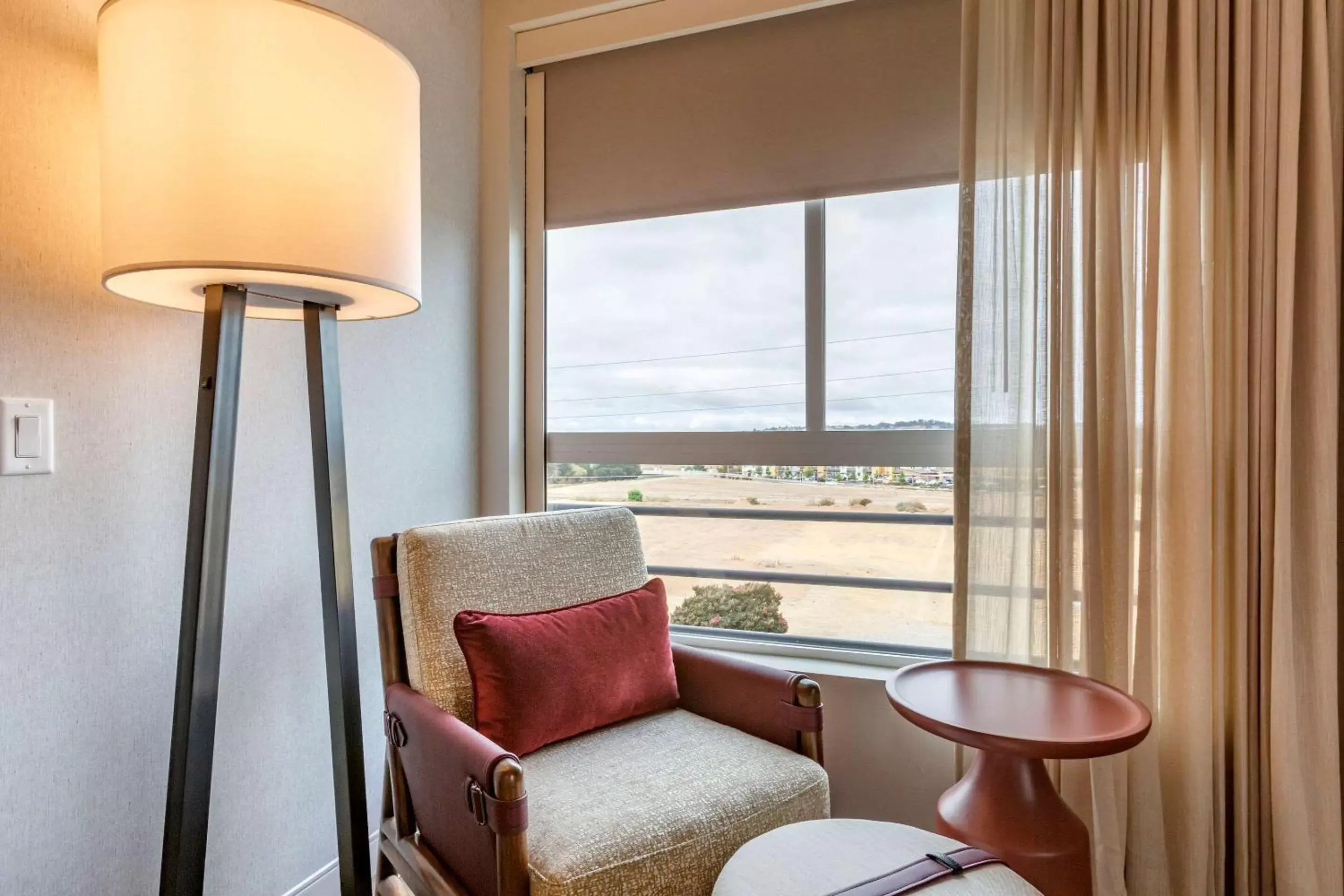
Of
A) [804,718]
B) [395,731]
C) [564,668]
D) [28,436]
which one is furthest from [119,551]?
[804,718]

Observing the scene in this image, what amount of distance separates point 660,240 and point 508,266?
1.68 feet

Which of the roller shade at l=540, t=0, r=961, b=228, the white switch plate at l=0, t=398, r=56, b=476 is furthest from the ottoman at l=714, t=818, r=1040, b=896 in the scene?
the roller shade at l=540, t=0, r=961, b=228

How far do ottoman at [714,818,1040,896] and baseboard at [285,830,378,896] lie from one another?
39.8 inches

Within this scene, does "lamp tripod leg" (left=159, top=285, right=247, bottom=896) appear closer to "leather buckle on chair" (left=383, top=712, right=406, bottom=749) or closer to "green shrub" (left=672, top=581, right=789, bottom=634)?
"leather buckle on chair" (left=383, top=712, right=406, bottom=749)

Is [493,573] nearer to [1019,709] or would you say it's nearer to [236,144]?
[236,144]

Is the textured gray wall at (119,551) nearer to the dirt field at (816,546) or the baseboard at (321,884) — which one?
the baseboard at (321,884)

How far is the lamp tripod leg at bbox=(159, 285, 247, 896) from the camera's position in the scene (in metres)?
1.10

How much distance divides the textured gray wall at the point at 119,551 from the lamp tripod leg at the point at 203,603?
0.26 meters

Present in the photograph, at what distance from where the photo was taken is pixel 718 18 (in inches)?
84.1

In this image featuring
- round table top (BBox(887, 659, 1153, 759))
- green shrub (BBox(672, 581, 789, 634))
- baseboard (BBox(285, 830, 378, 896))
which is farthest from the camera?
green shrub (BBox(672, 581, 789, 634))

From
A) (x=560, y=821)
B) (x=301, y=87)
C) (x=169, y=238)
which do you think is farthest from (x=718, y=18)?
(x=560, y=821)

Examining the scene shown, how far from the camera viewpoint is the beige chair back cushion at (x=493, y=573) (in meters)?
1.52

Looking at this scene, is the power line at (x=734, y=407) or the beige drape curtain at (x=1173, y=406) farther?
the power line at (x=734, y=407)

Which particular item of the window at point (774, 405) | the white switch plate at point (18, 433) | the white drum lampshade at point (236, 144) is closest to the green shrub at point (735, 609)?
the window at point (774, 405)
